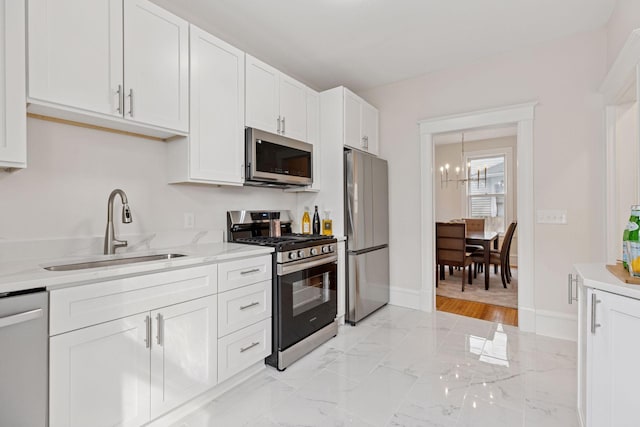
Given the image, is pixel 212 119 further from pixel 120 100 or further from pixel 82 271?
pixel 82 271

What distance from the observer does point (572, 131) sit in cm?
276

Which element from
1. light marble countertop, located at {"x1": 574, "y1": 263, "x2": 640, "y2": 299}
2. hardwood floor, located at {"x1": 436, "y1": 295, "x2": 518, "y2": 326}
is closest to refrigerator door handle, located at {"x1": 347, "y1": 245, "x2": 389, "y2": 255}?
hardwood floor, located at {"x1": 436, "y1": 295, "x2": 518, "y2": 326}

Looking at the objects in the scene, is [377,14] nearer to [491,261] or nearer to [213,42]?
[213,42]

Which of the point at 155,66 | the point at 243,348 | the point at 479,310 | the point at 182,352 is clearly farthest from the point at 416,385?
the point at 155,66

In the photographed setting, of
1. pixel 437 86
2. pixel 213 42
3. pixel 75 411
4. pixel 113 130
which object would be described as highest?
pixel 437 86

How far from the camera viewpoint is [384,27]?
2619 mm

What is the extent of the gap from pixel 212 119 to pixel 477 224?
5155 millimetres

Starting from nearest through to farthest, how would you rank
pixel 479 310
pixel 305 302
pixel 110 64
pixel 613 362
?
1. pixel 613 362
2. pixel 110 64
3. pixel 305 302
4. pixel 479 310

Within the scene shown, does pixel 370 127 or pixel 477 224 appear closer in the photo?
pixel 370 127

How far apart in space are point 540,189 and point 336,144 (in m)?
2.02

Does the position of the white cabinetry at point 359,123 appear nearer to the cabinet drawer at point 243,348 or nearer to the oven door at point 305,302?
the oven door at point 305,302

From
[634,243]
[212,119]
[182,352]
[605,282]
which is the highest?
[212,119]

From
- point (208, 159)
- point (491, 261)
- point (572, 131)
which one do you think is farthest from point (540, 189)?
point (208, 159)

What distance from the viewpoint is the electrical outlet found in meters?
2.34
